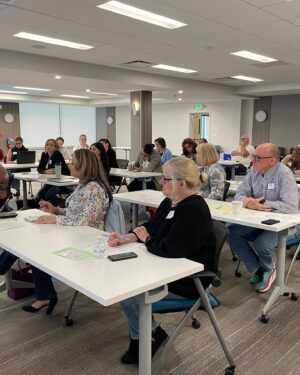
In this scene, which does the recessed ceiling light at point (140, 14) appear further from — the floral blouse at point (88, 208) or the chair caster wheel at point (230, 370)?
the chair caster wheel at point (230, 370)

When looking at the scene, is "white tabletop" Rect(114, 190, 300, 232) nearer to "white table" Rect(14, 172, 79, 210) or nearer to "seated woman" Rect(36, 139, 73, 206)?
"white table" Rect(14, 172, 79, 210)

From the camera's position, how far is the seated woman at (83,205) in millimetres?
2605

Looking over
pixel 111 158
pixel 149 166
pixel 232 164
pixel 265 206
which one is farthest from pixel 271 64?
pixel 265 206

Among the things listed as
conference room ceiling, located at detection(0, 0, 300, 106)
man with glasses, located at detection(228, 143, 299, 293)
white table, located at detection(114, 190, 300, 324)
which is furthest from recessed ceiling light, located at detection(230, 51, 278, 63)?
white table, located at detection(114, 190, 300, 324)

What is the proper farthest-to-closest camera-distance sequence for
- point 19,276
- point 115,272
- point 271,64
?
point 271,64 → point 19,276 → point 115,272

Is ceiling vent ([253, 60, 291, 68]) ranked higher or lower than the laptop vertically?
higher

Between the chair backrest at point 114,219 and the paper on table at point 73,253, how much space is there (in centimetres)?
62

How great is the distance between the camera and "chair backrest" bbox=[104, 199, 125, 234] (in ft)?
8.70

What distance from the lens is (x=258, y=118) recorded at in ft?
39.5

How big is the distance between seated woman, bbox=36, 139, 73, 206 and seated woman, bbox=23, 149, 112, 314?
3.20 m

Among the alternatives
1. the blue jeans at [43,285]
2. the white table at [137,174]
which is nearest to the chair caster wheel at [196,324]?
the blue jeans at [43,285]

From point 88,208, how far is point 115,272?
99 centimetres

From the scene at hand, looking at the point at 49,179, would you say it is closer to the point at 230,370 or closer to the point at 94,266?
the point at 94,266

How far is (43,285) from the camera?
267cm
